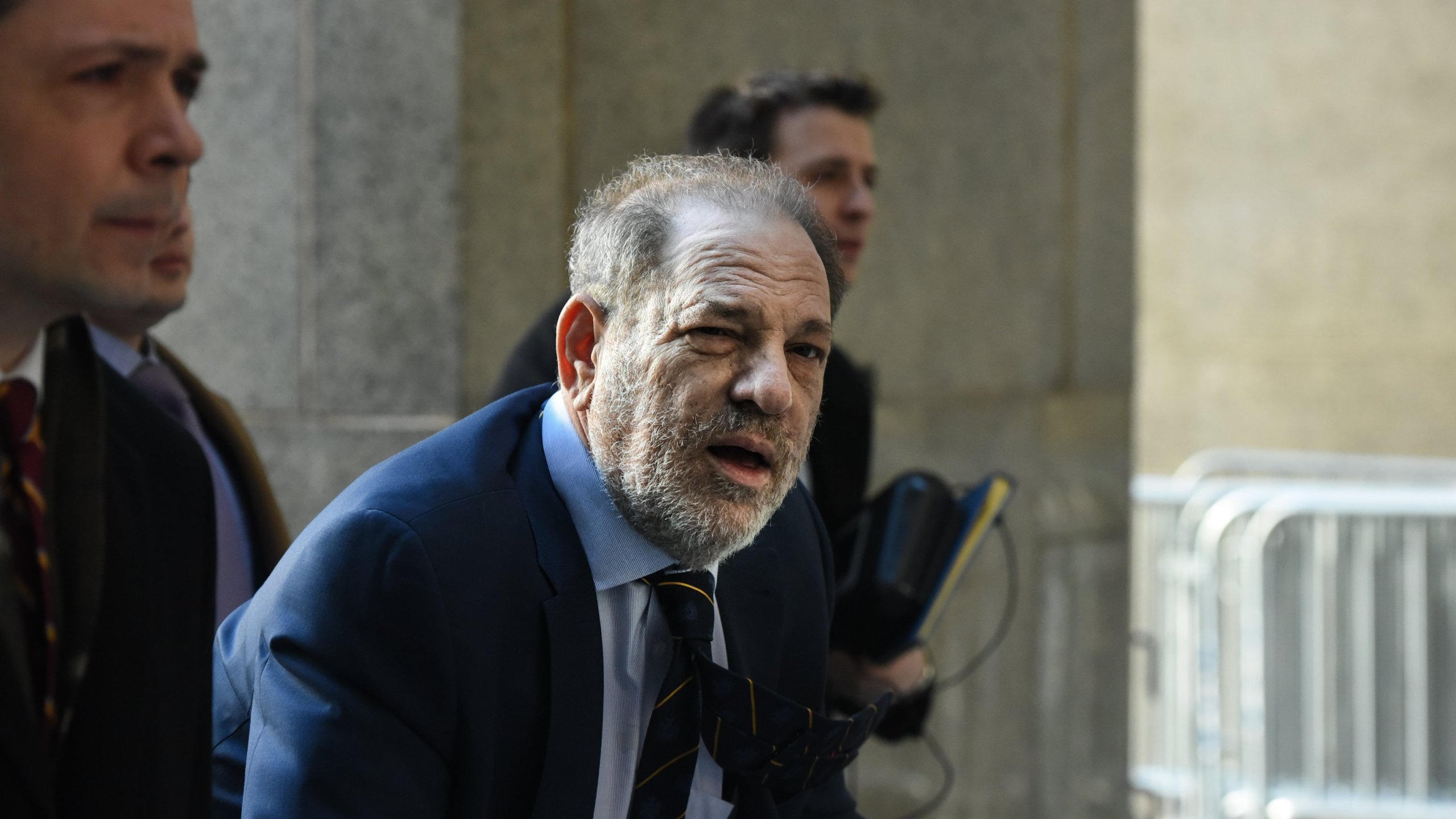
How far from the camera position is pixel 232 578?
194cm

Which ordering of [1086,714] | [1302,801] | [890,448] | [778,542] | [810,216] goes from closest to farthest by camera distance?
1. [810,216]
2. [778,542]
3. [890,448]
4. [1086,714]
5. [1302,801]

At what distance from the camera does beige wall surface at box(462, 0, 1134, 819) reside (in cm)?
310

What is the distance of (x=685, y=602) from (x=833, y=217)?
1176 millimetres

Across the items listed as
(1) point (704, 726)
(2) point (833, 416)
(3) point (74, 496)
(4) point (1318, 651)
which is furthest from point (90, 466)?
(4) point (1318, 651)

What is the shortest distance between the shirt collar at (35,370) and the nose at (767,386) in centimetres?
71

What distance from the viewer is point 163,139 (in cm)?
149

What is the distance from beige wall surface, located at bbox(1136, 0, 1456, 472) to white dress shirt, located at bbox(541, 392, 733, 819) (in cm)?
991

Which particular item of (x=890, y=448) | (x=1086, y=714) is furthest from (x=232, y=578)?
(x=1086, y=714)

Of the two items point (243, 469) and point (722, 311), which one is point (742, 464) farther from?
point (243, 469)

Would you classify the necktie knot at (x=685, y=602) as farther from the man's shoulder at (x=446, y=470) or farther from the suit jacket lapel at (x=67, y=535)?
the suit jacket lapel at (x=67, y=535)

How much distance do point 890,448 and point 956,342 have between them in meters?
0.54

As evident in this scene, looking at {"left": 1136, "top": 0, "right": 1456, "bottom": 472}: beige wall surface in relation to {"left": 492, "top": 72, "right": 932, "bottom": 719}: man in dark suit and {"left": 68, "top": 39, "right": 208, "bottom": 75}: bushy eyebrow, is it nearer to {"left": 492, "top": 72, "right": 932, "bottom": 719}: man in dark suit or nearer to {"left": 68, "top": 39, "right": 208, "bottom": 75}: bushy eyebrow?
{"left": 492, "top": 72, "right": 932, "bottom": 719}: man in dark suit

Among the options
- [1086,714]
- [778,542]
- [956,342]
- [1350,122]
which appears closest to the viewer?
[778,542]

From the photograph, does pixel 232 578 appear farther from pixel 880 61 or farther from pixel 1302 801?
pixel 1302 801
